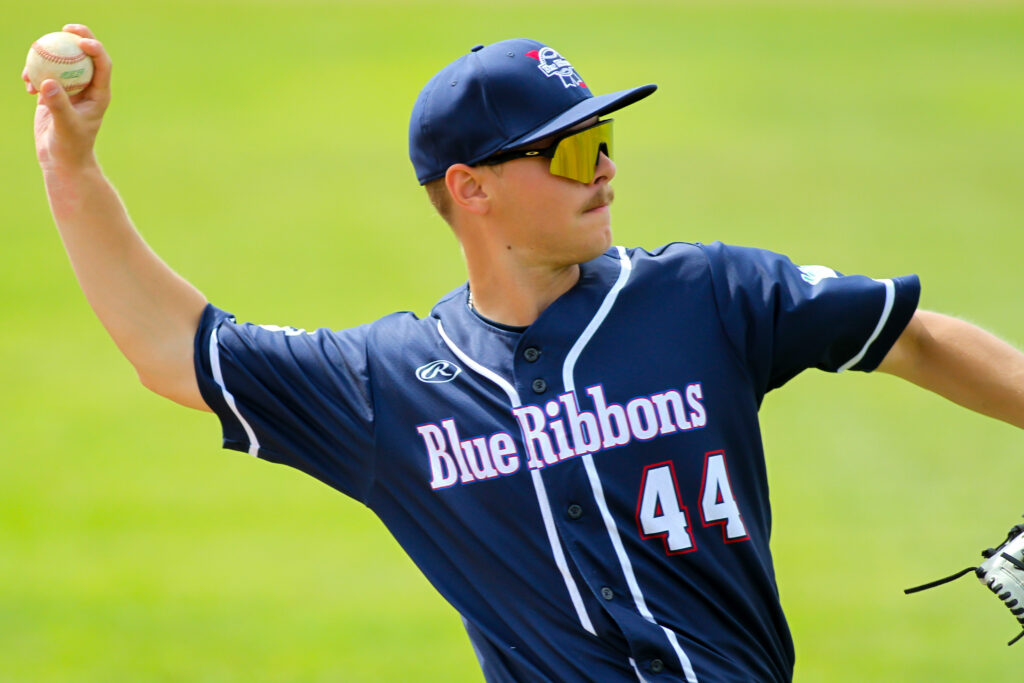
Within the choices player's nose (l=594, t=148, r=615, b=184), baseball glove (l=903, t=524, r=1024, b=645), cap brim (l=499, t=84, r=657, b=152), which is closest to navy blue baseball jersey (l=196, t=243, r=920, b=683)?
player's nose (l=594, t=148, r=615, b=184)

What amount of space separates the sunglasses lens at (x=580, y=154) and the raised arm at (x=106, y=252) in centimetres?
96

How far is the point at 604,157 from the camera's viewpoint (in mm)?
2947

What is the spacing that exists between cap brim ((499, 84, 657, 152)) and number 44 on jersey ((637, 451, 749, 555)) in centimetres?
78

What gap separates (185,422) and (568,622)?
25.4 ft

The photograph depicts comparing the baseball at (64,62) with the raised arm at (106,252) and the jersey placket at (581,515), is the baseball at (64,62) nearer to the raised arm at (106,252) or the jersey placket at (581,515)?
the raised arm at (106,252)

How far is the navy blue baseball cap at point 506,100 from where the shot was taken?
2.88 m

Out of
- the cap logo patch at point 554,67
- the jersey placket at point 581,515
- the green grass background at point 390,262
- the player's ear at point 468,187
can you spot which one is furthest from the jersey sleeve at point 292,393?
the green grass background at point 390,262

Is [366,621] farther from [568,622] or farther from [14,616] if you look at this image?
[568,622]

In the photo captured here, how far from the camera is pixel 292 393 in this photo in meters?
3.03

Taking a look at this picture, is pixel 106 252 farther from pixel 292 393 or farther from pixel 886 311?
pixel 886 311

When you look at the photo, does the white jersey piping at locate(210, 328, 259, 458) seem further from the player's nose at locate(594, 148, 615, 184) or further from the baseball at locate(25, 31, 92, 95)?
the player's nose at locate(594, 148, 615, 184)

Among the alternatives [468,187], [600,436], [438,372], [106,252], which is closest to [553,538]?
[600,436]

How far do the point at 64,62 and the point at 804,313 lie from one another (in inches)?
68.6

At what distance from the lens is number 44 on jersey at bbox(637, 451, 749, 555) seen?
2803mm
